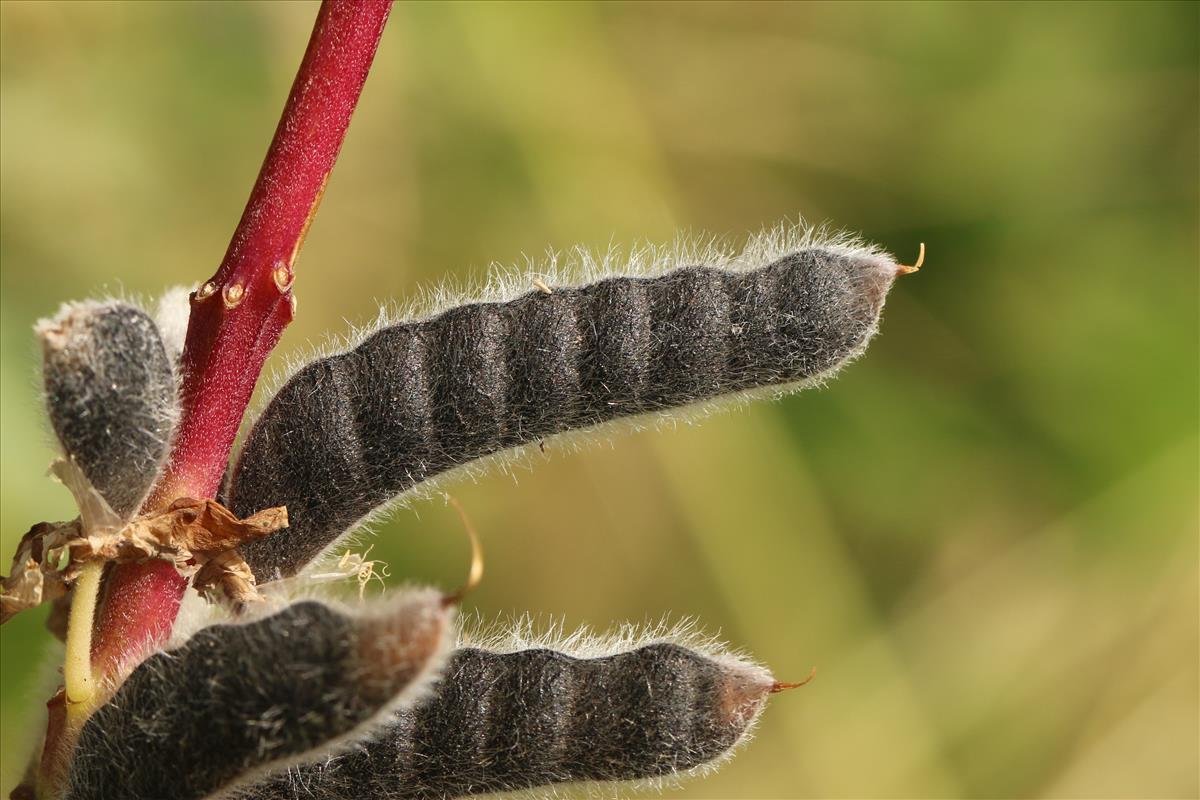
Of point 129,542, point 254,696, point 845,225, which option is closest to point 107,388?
point 129,542

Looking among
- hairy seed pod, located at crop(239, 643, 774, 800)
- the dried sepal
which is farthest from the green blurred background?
hairy seed pod, located at crop(239, 643, 774, 800)

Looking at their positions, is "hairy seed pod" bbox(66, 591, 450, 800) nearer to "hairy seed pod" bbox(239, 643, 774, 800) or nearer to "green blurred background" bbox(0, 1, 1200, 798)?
"hairy seed pod" bbox(239, 643, 774, 800)

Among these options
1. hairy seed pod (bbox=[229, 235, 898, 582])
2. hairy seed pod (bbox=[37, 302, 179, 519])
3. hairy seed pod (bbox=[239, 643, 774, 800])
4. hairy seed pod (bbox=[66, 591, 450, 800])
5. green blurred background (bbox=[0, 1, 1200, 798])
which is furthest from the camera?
green blurred background (bbox=[0, 1, 1200, 798])

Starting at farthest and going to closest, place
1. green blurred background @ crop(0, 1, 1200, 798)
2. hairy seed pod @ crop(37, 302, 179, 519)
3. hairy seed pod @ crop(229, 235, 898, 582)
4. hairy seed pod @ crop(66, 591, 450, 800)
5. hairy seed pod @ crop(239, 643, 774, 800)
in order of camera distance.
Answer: green blurred background @ crop(0, 1, 1200, 798)
hairy seed pod @ crop(229, 235, 898, 582)
hairy seed pod @ crop(239, 643, 774, 800)
hairy seed pod @ crop(37, 302, 179, 519)
hairy seed pod @ crop(66, 591, 450, 800)

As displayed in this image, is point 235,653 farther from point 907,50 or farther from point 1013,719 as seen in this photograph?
point 907,50

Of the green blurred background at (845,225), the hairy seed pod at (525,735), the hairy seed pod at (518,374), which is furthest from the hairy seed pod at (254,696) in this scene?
the green blurred background at (845,225)

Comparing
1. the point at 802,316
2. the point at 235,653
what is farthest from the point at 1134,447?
the point at 235,653

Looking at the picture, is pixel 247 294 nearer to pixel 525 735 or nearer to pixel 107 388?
pixel 107 388

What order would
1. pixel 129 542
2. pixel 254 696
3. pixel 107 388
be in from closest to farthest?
pixel 254 696 → pixel 107 388 → pixel 129 542
